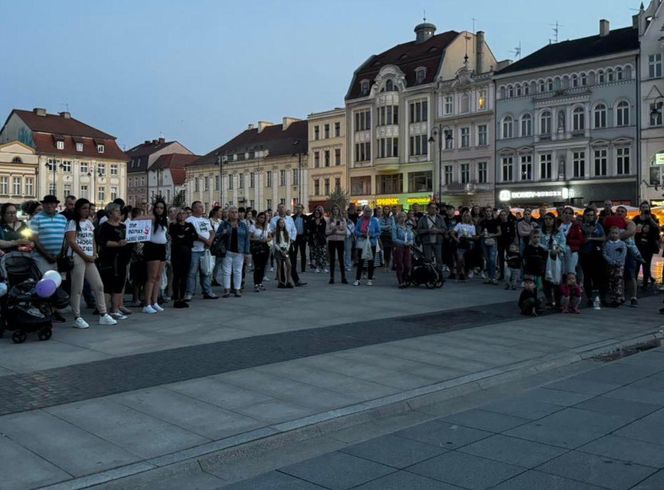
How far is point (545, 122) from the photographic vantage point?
5559 centimetres

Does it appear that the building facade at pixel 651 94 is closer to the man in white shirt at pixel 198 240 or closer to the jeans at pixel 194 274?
the jeans at pixel 194 274

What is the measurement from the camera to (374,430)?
6.22 meters

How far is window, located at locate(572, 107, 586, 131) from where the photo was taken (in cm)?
5312

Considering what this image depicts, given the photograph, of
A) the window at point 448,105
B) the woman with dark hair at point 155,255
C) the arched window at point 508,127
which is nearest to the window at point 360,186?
the window at point 448,105

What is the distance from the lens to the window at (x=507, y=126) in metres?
58.0

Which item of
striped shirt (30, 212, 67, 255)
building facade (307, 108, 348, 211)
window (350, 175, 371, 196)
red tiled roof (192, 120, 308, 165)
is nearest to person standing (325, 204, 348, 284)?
striped shirt (30, 212, 67, 255)

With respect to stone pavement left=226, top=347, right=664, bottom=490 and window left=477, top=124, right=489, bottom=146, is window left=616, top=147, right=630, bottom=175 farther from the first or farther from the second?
stone pavement left=226, top=347, right=664, bottom=490

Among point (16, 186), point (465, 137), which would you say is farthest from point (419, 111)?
point (16, 186)

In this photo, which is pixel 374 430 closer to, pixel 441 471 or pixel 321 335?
pixel 441 471

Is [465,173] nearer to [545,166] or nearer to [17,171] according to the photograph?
[545,166]

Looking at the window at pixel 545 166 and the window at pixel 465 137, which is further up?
the window at pixel 465 137

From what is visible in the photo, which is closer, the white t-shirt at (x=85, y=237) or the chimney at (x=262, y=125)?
the white t-shirt at (x=85, y=237)

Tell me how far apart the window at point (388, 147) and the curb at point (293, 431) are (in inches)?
2327

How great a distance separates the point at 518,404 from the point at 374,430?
1653mm
